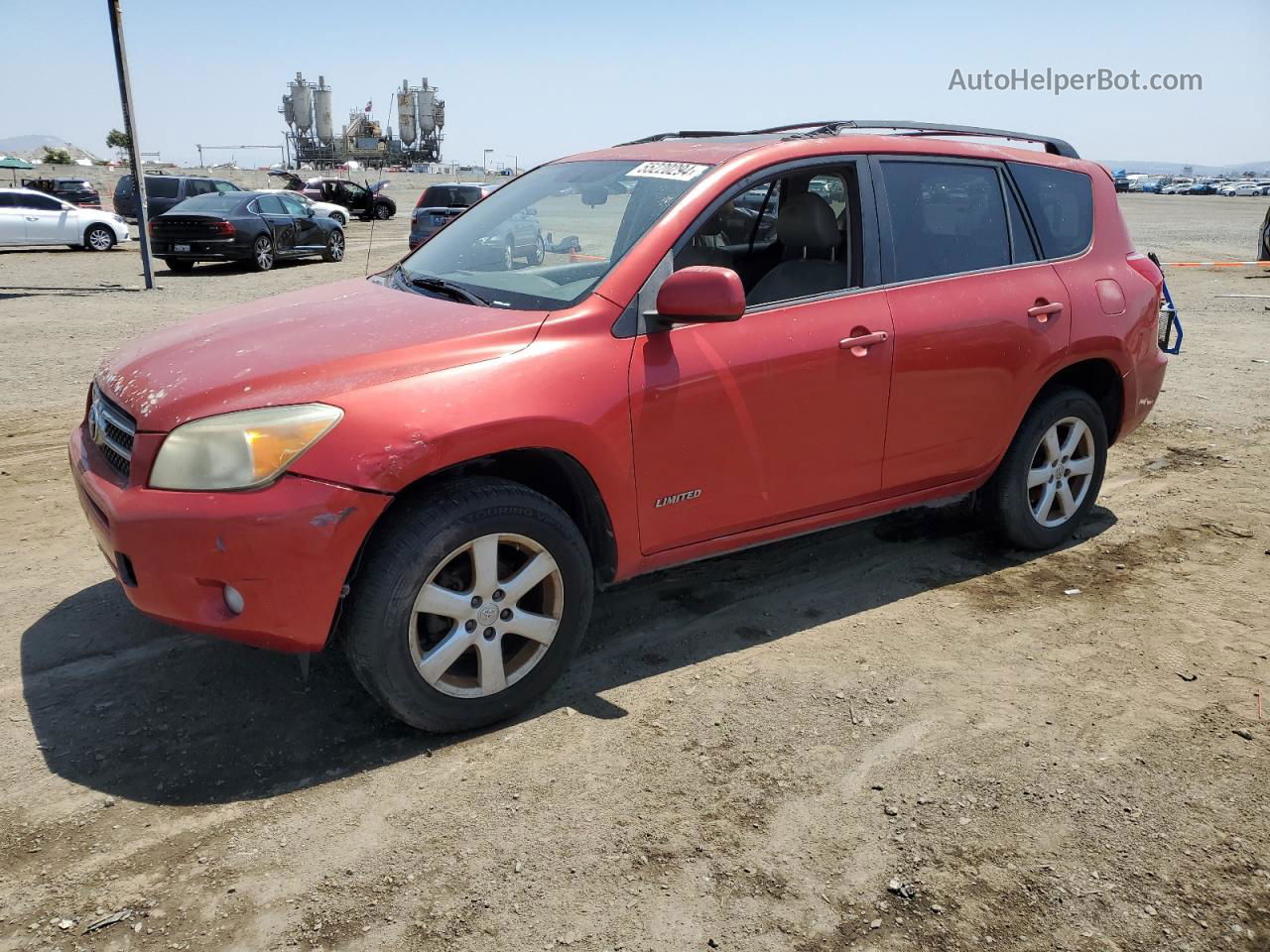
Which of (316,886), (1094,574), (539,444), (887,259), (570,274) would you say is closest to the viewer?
(316,886)

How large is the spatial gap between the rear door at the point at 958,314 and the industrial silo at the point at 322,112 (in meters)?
151

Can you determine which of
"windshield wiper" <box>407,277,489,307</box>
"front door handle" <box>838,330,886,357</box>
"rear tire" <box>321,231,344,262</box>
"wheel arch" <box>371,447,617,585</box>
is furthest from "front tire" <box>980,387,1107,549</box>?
"rear tire" <box>321,231,344,262</box>

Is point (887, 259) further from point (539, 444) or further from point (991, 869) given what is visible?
point (991, 869)

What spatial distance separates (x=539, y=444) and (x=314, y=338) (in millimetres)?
833

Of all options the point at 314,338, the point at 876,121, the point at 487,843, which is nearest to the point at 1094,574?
the point at 876,121

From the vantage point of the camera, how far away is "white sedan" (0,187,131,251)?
68.6ft

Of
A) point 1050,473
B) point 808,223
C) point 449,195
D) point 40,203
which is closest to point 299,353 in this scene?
point 808,223

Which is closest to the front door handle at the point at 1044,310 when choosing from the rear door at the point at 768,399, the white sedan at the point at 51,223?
the rear door at the point at 768,399

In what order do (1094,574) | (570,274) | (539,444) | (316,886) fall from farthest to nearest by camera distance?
(1094,574), (570,274), (539,444), (316,886)

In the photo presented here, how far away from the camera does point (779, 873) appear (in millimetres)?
2695

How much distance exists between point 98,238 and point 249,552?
22799 millimetres

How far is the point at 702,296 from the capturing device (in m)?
3.33

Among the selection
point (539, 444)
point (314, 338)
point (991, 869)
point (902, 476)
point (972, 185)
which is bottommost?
point (991, 869)

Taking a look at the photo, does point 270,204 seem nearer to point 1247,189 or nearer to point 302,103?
point 1247,189
